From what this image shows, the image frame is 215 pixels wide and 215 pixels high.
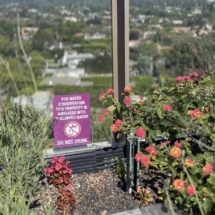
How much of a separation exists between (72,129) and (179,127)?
2.94 feet

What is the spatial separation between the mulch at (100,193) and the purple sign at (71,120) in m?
0.29

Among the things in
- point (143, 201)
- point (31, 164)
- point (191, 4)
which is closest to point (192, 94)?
point (143, 201)

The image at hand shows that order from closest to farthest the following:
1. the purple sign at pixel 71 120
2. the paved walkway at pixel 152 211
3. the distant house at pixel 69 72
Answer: the paved walkway at pixel 152 211
the purple sign at pixel 71 120
the distant house at pixel 69 72

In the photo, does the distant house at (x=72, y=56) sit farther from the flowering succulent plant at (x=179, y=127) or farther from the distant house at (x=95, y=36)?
the flowering succulent plant at (x=179, y=127)

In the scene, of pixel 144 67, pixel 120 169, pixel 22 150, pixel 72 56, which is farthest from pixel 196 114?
pixel 72 56

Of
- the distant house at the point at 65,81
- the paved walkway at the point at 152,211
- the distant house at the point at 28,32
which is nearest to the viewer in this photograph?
the paved walkway at the point at 152,211

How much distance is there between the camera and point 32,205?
2662 mm

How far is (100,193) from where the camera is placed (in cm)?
286

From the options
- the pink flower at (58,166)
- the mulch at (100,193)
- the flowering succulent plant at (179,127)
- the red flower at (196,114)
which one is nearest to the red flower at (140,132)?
the flowering succulent plant at (179,127)

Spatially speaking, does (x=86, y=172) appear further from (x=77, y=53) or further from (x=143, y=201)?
(x=77, y=53)

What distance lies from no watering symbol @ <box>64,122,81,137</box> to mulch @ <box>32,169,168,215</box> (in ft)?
1.06

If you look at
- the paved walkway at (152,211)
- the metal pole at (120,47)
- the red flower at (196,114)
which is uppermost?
the metal pole at (120,47)

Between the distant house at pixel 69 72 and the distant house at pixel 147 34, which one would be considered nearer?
the distant house at pixel 147 34

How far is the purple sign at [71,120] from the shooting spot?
3.16 m
